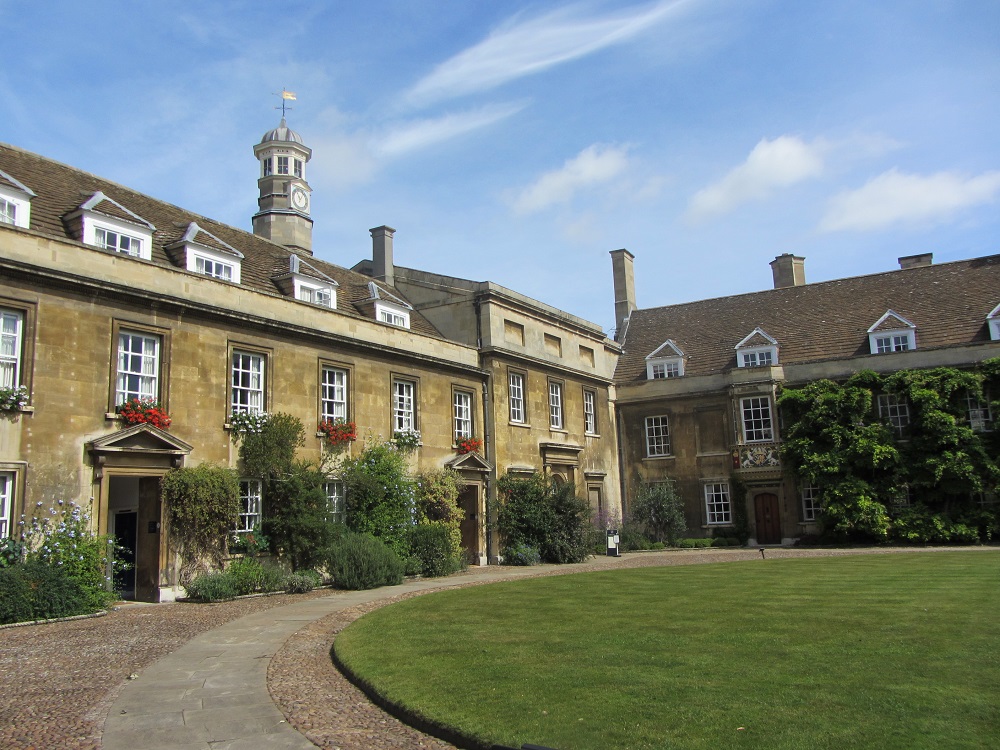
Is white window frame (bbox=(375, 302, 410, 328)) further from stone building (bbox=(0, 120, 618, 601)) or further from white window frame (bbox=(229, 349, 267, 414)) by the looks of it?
white window frame (bbox=(229, 349, 267, 414))

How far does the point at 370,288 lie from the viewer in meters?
24.6

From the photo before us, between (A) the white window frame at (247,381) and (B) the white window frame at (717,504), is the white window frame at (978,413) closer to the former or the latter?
(B) the white window frame at (717,504)

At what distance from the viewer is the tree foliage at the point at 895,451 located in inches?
1081

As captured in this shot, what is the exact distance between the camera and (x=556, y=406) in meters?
29.3

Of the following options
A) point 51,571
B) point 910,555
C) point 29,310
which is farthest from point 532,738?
point 910,555

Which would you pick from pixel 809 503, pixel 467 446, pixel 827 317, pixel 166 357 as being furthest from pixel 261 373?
pixel 827 317

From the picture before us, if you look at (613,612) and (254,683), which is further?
(613,612)

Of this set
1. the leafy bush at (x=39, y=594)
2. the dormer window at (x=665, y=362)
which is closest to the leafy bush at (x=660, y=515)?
the dormer window at (x=665, y=362)

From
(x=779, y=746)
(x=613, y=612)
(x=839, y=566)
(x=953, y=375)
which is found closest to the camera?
(x=779, y=746)

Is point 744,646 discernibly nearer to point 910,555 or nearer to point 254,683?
point 254,683

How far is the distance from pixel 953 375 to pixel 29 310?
89.2 ft

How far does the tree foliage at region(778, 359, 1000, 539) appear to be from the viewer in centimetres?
2747

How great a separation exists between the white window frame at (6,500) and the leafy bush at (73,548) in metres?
0.32

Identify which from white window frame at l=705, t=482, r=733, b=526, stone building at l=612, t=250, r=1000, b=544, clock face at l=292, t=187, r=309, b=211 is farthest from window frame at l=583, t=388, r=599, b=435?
clock face at l=292, t=187, r=309, b=211
